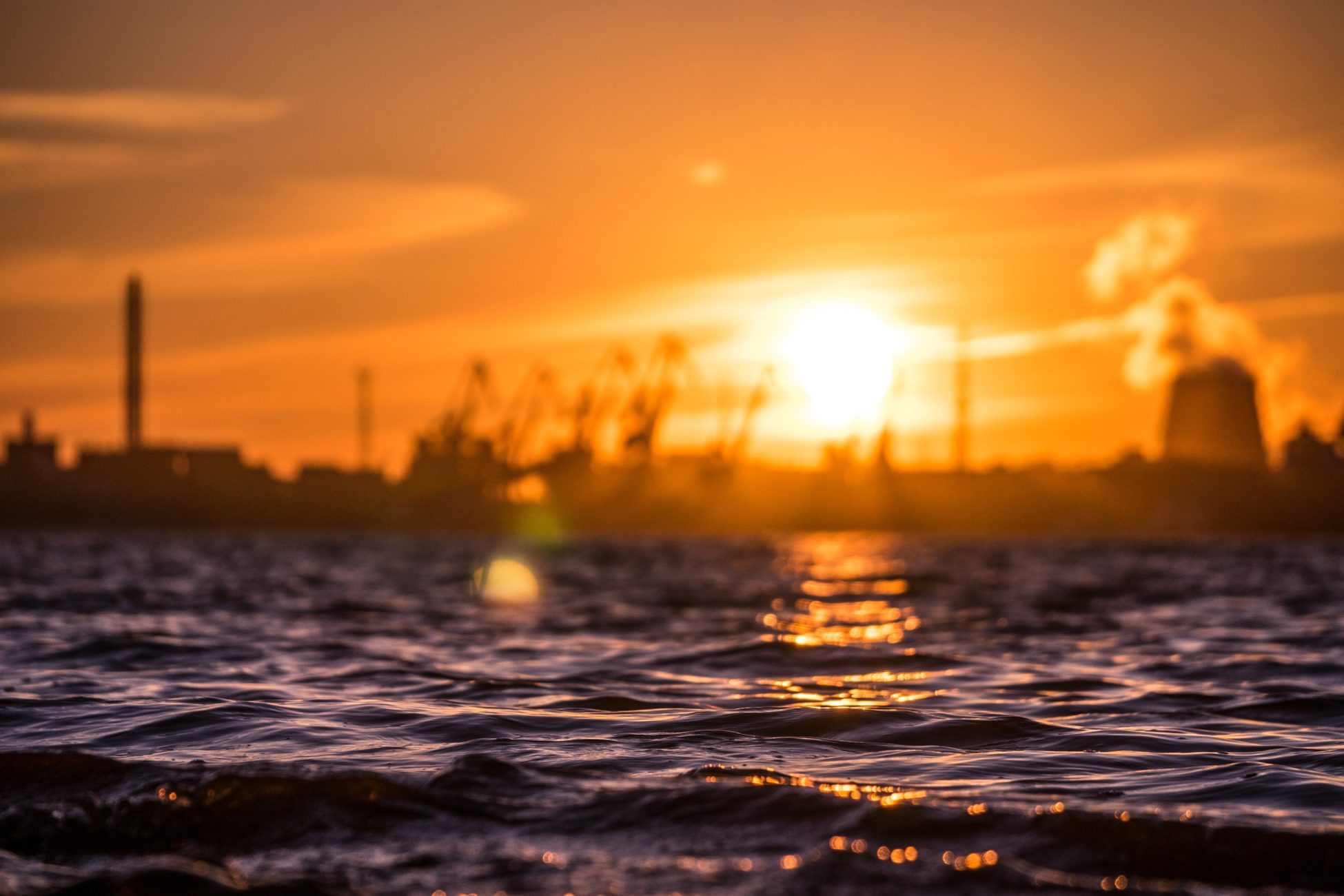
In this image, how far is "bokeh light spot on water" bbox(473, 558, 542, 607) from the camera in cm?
2673

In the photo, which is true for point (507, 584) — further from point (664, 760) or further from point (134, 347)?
point (134, 347)

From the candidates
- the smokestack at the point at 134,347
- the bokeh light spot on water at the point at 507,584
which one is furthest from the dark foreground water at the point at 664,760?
the smokestack at the point at 134,347

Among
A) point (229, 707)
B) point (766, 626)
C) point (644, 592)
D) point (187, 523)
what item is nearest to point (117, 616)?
point (766, 626)

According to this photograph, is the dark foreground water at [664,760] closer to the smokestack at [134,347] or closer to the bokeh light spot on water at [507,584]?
the bokeh light spot on water at [507,584]

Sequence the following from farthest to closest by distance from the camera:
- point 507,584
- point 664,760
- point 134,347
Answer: point 134,347 → point 507,584 → point 664,760

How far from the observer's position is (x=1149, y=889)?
455cm

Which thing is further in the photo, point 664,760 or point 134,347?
point 134,347

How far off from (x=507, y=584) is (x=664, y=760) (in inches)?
1131

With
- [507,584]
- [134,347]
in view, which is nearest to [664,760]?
[507,584]

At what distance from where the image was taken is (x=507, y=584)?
116ft

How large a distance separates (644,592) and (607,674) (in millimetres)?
18016

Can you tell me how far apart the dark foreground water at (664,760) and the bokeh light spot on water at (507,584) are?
9.35 meters

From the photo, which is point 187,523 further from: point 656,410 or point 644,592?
point 644,592

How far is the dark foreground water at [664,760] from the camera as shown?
Result: 485cm
